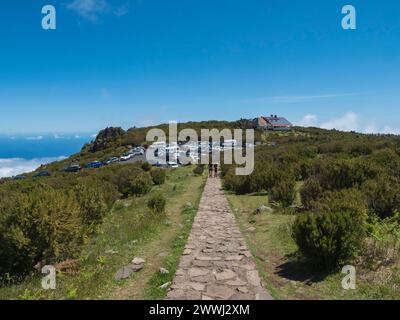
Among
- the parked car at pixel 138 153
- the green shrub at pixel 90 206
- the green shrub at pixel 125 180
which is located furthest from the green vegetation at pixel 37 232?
the parked car at pixel 138 153

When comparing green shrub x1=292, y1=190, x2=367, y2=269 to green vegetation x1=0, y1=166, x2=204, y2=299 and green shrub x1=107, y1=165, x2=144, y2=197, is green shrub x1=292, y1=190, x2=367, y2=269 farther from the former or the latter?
green shrub x1=107, y1=165, x2=144, y2=197

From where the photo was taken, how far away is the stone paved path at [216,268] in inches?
211

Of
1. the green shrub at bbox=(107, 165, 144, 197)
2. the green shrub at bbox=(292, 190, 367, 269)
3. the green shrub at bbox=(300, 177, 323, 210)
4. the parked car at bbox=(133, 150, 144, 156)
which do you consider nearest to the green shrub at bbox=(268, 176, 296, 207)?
the green shrub at bbox=(300, 177, 323, 210)

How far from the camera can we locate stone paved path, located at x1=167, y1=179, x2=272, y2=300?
5.36 m

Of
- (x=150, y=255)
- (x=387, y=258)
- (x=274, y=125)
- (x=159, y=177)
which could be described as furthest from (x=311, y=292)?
(x=274, y=125)

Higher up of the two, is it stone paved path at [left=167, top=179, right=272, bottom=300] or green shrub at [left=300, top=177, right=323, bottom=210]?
green shrub at [left=300, top=177, right=323, bottom=210]

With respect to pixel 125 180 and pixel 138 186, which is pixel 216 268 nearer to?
pixel 138 186

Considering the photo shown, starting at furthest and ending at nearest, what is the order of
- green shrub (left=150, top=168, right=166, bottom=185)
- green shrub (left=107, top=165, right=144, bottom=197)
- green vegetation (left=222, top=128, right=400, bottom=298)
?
green shrub (left=150, top=168, right=166, bottom=185) < green shrub (left=107, top=165, right=144, bottom=197) < green vegetation (left=222, top=128, right=400, bottom=298)

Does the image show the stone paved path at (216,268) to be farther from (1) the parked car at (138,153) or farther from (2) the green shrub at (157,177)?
(1) the parked car at (138,153)

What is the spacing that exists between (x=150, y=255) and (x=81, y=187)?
407cm

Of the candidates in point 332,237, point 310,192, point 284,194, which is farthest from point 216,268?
→ point 284,194
